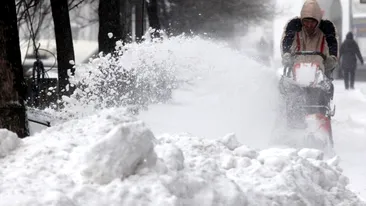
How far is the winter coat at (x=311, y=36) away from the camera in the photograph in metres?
10.3

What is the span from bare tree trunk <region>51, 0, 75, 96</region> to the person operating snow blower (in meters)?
4.46

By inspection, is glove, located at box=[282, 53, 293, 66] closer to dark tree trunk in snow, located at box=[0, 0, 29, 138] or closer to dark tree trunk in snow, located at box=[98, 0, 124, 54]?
dark tree trunk in snow, located at box=[0, 0, 29, 138]

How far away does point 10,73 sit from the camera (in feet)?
26.2

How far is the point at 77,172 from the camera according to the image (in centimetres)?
467

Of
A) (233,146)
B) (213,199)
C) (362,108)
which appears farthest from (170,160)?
(362,108)

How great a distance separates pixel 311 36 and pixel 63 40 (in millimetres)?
4923

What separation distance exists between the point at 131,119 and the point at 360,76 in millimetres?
27622

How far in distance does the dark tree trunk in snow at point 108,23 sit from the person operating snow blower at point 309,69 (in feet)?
13.8

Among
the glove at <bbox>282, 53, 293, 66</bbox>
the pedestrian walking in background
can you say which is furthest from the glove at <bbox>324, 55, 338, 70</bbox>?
the pedestrian walking in background

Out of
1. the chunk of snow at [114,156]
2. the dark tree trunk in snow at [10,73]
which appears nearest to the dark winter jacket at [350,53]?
the dark tree trunk in snow at [10,73]

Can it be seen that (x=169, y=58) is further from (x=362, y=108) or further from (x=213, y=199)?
(x=213, y=199)

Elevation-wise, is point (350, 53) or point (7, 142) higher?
point (7, 142)

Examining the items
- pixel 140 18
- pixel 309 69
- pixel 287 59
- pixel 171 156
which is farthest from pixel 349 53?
pixel 171 156

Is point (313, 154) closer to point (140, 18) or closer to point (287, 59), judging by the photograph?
point (287, 59)
